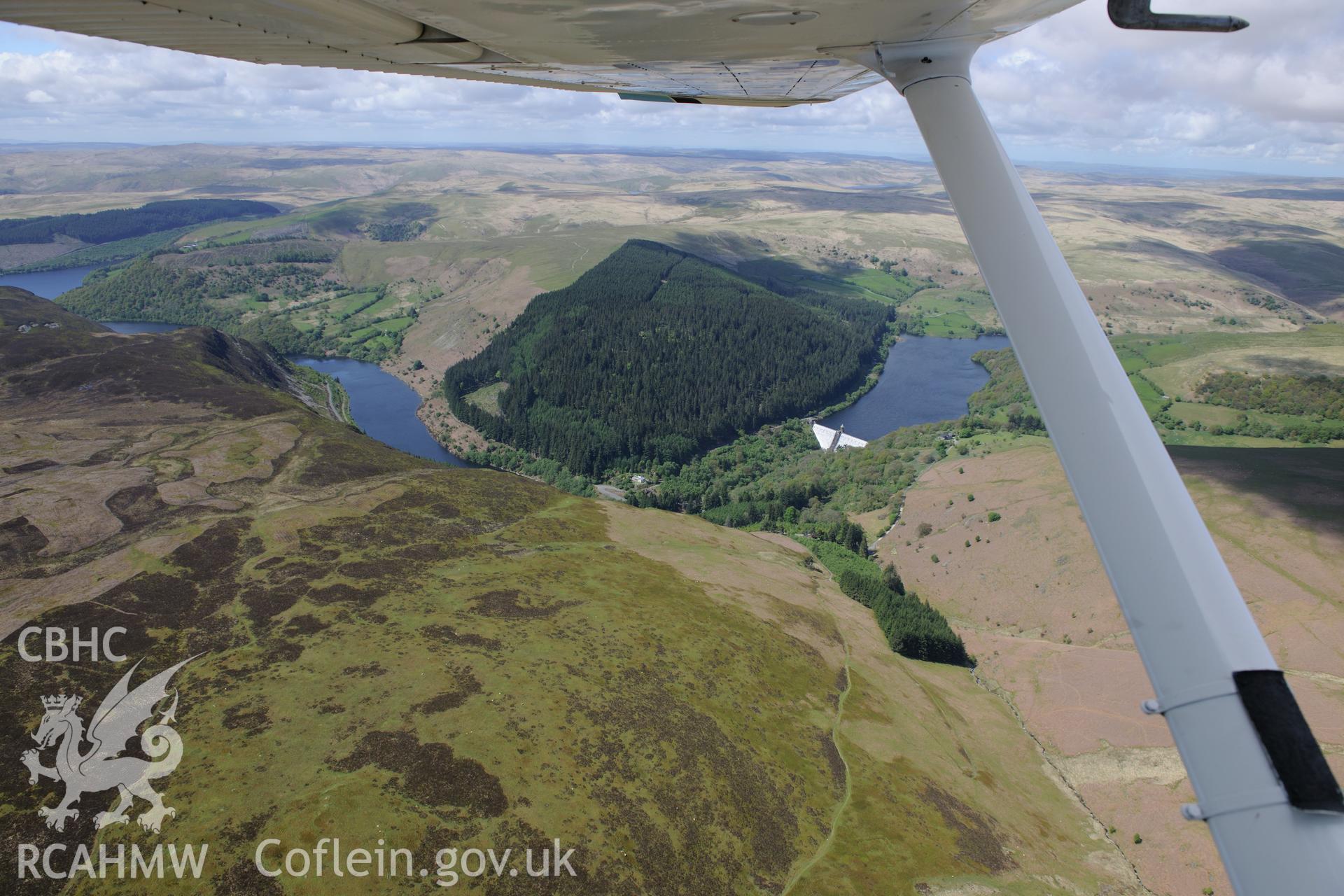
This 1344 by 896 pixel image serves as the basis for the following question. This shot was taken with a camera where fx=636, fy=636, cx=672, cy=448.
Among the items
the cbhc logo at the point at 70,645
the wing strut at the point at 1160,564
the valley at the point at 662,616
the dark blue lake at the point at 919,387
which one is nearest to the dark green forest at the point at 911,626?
the valley at the point at 662,616

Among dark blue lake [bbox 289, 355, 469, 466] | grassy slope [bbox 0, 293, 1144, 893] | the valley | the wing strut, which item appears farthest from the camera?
dark blue lake [bbox 289, 355, 469, 466]

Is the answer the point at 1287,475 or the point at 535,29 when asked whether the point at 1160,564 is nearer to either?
the point at 535,29

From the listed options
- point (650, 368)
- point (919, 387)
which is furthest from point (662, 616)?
point (919, 387)

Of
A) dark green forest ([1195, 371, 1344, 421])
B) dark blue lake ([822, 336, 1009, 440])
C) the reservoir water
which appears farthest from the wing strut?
dark green forest ([1195, 371, 1344, 421])

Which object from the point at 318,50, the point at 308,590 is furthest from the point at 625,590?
the point at 318,50

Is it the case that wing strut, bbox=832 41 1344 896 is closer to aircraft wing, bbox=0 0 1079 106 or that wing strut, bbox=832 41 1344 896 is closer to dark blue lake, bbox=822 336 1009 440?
aircraft wing, bbox=0 0 1079 106

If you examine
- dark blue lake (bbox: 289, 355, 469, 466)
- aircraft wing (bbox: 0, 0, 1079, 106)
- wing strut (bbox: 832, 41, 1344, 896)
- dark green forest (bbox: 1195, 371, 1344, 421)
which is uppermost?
aircraft wing (bbox: 0, 0, 1079, 106)
